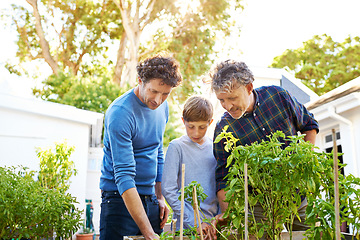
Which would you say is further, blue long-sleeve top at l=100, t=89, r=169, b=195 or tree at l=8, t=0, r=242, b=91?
tree at l=8, t=0, r=242, b=91

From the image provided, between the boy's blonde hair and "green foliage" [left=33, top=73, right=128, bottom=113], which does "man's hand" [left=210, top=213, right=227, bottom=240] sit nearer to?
the boy's blonde hair

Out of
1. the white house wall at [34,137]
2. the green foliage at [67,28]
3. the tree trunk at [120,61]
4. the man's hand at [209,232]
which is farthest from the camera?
the green foliage at [67,28]

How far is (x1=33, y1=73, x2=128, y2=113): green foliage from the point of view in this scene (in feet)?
35.7

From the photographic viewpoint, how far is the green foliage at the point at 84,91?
10.9 meters

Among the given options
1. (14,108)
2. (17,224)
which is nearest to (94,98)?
(14,108)

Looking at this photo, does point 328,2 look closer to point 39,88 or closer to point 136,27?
point 136,27

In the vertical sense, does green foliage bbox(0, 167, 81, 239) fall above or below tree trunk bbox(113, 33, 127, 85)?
below

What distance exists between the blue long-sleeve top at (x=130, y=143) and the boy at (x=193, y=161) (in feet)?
0.34

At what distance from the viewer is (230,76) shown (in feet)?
5.58

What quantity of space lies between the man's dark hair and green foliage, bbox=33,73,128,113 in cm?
916

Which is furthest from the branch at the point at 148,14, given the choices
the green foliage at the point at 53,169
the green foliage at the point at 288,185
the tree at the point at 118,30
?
the green foliage at the point at 288,185

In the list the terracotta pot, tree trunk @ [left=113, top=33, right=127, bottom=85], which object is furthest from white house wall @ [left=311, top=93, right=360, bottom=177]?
tree trunk @ [left=113, top=33, right=127, bottom=85]

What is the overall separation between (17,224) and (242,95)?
189cm

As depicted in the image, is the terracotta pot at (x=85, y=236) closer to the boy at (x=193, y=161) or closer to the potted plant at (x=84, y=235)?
the potted plant at (x=84, y=235)
